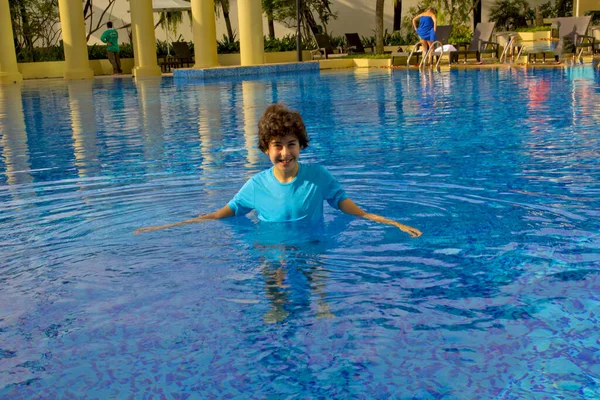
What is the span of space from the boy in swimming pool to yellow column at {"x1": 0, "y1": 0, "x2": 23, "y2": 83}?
2137 cm

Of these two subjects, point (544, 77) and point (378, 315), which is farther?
point (544, 77)

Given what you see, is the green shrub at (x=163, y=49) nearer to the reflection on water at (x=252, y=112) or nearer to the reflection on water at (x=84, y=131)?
the reflection on water at (x=84, y=131)

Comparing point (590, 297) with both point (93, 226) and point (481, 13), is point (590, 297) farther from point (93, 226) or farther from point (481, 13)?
point (481, 13)

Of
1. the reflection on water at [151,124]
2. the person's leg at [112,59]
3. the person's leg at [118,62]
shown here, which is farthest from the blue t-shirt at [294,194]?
the person's leg at [118,62]

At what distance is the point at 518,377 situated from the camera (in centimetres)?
290

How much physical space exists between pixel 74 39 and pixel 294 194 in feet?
72.5

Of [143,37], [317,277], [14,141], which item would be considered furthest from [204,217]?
[143,37]

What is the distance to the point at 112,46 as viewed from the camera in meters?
26.6

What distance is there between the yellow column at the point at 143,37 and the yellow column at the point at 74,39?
1685 mm

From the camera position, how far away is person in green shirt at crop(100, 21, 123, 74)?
25464 millimetres

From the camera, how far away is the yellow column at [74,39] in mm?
24531

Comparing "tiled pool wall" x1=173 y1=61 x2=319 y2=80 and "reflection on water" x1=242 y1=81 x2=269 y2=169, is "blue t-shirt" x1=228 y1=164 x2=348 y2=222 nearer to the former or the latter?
"reflection on water" x1=242 y1=81 x2=269 y2=169

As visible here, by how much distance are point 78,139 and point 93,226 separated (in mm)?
5150

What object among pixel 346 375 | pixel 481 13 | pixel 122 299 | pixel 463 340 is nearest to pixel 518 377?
pixel 463 340
